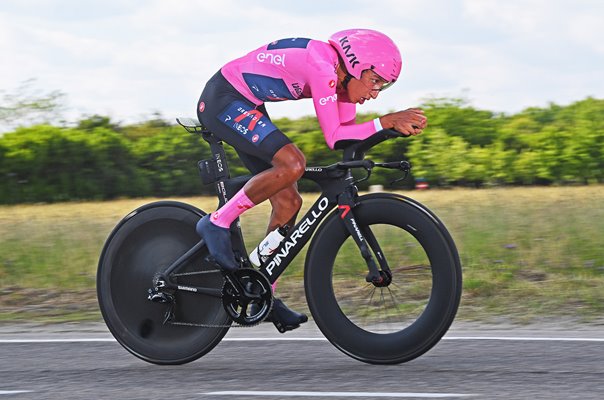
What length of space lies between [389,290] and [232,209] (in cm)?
97

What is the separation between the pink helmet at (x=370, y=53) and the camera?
559 cm

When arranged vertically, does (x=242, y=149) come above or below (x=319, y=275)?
above

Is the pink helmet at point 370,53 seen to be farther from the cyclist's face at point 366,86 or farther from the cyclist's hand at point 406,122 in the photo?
the cyclist's hand at point 406,122

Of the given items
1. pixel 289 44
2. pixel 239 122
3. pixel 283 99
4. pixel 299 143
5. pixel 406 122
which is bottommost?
pixel 299 143

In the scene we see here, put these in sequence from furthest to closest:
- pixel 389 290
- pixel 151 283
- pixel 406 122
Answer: pixel 151 283
pixel 389 290
pixel 406 122

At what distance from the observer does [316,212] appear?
19.1 ft

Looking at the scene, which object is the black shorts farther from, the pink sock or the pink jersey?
the pink sock

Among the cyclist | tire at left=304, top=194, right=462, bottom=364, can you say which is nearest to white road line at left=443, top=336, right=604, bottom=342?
tire at left=304, top=194, right=462, bottom=364

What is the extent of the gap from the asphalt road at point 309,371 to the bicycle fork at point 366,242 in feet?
1.62

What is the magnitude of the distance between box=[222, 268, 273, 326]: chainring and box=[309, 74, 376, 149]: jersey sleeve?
0.87 m

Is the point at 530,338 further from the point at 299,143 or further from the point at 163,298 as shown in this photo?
the point at 299,143

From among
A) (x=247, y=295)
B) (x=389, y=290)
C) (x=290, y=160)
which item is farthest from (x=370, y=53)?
(x=247, y=295)

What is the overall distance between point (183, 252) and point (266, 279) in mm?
621

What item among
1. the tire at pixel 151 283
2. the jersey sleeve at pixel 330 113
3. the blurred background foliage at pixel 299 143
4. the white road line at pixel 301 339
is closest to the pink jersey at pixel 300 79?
the jersey sleeve at pixel 330 113
